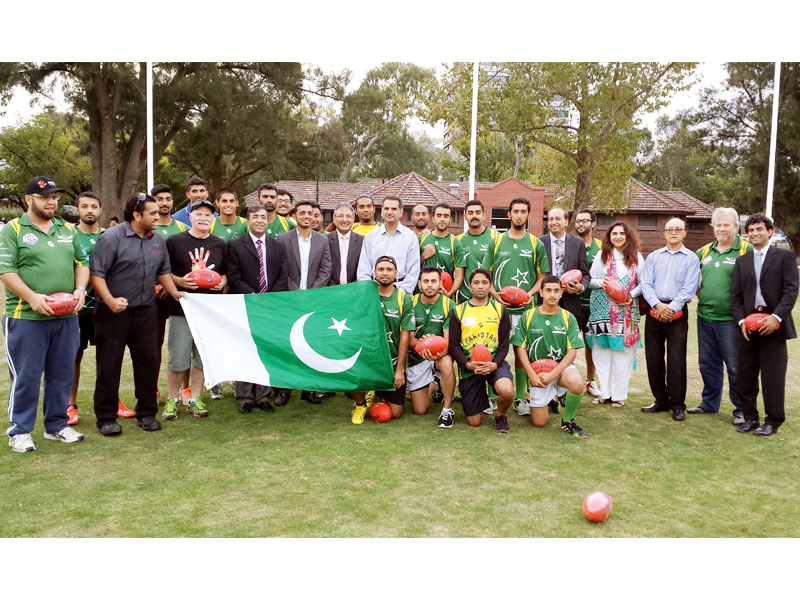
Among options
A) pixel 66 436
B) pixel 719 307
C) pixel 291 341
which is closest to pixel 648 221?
pixel 719 307

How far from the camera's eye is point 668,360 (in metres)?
6.29

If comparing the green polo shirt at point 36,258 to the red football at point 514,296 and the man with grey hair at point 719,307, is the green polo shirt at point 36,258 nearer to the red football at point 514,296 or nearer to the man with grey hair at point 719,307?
the red football at point 514,296

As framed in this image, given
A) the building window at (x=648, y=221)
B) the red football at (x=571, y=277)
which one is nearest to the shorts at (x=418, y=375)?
the red football at (x=571, y=277)

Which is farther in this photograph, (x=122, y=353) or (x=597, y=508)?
(x=122, y=353)

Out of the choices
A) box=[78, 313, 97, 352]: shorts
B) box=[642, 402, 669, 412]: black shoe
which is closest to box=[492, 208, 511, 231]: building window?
box=[642, 402, 669, 412]: black shoe

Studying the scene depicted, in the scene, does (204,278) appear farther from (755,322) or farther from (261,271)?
(755,322)

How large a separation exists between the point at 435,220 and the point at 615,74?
14185 mm

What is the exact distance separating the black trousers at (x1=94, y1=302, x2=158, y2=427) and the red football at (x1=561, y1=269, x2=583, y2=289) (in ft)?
13.6

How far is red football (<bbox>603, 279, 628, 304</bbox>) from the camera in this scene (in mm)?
6324

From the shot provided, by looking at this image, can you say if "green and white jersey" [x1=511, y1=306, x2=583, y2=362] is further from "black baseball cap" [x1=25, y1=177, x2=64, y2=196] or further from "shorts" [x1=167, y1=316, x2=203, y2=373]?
"black baseball cap" [x1=25, y1=177, x2=64, y2=196]

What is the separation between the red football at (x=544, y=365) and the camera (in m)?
5.67

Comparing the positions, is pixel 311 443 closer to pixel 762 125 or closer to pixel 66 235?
pixel 66 235

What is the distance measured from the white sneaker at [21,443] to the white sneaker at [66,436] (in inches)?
9.1

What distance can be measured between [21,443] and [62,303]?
1215mm
